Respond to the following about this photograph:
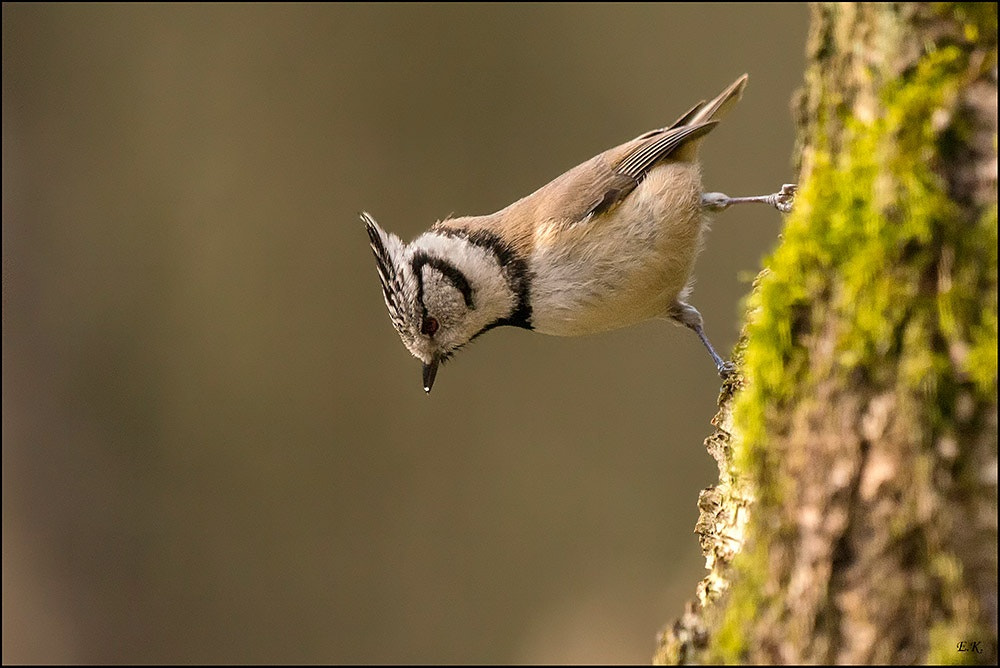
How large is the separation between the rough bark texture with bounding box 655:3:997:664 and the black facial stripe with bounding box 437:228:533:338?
1.85 m

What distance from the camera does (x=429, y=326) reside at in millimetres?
3486

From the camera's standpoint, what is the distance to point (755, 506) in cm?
163

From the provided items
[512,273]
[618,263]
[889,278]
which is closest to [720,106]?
[618,263]

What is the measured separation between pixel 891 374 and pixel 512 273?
207 cm

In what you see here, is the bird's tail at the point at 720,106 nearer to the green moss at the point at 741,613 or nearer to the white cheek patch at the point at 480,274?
the white cheek patch at the point at 480,274

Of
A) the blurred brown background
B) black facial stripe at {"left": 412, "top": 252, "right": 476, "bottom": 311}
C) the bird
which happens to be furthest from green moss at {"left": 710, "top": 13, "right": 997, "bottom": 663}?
the blurred brown background

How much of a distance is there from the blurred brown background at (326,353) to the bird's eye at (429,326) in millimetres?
3359

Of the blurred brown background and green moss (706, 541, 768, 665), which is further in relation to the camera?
the blurred brown background

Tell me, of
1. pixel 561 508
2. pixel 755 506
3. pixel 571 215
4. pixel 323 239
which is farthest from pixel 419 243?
pixel 561 508

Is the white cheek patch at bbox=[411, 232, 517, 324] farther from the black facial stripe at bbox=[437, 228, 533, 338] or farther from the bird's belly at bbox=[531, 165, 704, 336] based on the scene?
the bird's belly at bbox=[531, 165, 704, 336]

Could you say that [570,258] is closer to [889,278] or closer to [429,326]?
[429,326]

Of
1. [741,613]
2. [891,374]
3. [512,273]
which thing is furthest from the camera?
[512,273]

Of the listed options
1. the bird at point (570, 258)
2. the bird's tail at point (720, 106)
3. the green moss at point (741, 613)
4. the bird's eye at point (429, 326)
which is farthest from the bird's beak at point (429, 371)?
the green moss at point (741, 613)

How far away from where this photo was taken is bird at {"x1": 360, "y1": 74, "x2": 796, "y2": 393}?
331cm
